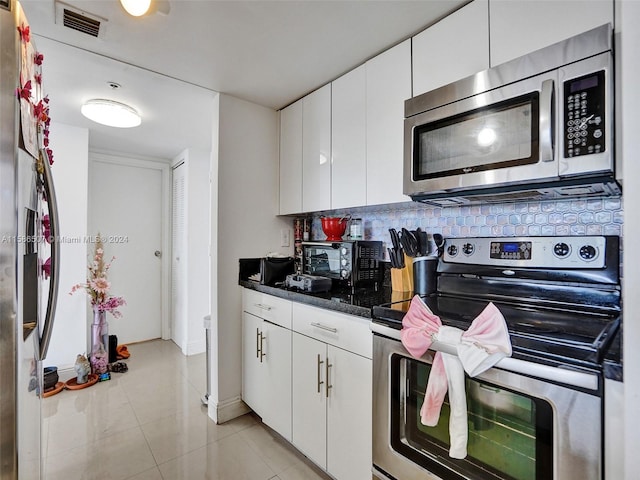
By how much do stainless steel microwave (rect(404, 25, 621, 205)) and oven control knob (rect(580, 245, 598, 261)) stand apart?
21 cm

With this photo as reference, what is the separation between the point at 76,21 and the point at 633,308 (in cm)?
229

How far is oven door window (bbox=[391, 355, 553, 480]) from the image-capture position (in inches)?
34.9

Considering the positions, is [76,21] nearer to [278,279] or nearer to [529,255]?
[278,279]

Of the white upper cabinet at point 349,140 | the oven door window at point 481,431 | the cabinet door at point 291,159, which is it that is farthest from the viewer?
the cabinet door at point 291,159

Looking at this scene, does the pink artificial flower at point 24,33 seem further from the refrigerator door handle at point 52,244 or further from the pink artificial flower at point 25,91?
the refrigerator door handle at point 52,244

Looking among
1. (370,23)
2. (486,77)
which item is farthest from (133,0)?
(486,77)

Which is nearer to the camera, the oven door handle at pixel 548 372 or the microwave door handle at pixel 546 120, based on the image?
the oven door handle at pixel 548 372

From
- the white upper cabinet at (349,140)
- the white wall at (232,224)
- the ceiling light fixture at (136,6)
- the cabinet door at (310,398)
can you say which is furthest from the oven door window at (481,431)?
the ceiling light fixture at (136,6)

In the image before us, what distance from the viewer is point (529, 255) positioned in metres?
1.34

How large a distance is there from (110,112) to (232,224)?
1231mm

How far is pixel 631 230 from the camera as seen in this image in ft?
2.17

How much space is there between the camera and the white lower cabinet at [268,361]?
186 centimetres

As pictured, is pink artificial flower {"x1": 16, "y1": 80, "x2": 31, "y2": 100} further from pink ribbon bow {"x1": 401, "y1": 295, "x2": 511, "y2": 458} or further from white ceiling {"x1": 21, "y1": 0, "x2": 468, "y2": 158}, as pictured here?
pink ribbon bow {"x1": 401, "y1": 295, "x2": 511, "y2": 458}

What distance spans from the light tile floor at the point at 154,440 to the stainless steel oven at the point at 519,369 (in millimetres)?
841
